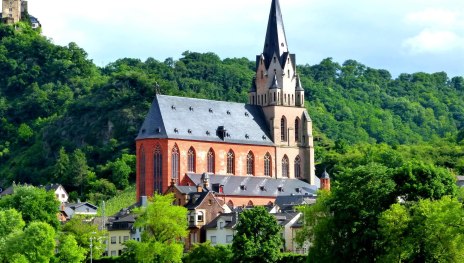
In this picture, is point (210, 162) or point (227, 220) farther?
point (210, 162)

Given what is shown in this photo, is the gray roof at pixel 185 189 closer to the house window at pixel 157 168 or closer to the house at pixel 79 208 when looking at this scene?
the house window at pixel 157 168

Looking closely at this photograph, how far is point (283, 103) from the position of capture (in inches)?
5669

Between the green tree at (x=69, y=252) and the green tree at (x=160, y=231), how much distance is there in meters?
4.25

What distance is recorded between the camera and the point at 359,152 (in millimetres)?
169500

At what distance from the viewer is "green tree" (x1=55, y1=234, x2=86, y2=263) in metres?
99.1

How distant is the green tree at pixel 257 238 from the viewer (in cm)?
9275

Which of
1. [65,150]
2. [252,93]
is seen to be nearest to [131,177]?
[65,150]

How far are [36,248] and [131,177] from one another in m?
70.1

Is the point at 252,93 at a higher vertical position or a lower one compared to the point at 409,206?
higher

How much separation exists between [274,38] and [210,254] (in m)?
55.0

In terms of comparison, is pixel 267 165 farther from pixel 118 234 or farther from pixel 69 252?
pixel 69 252

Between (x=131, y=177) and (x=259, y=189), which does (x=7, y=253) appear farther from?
(x=131, y=177)

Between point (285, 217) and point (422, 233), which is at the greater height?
point (285, 217)

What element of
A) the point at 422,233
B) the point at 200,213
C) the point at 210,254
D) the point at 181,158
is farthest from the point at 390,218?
the point at 181,158
